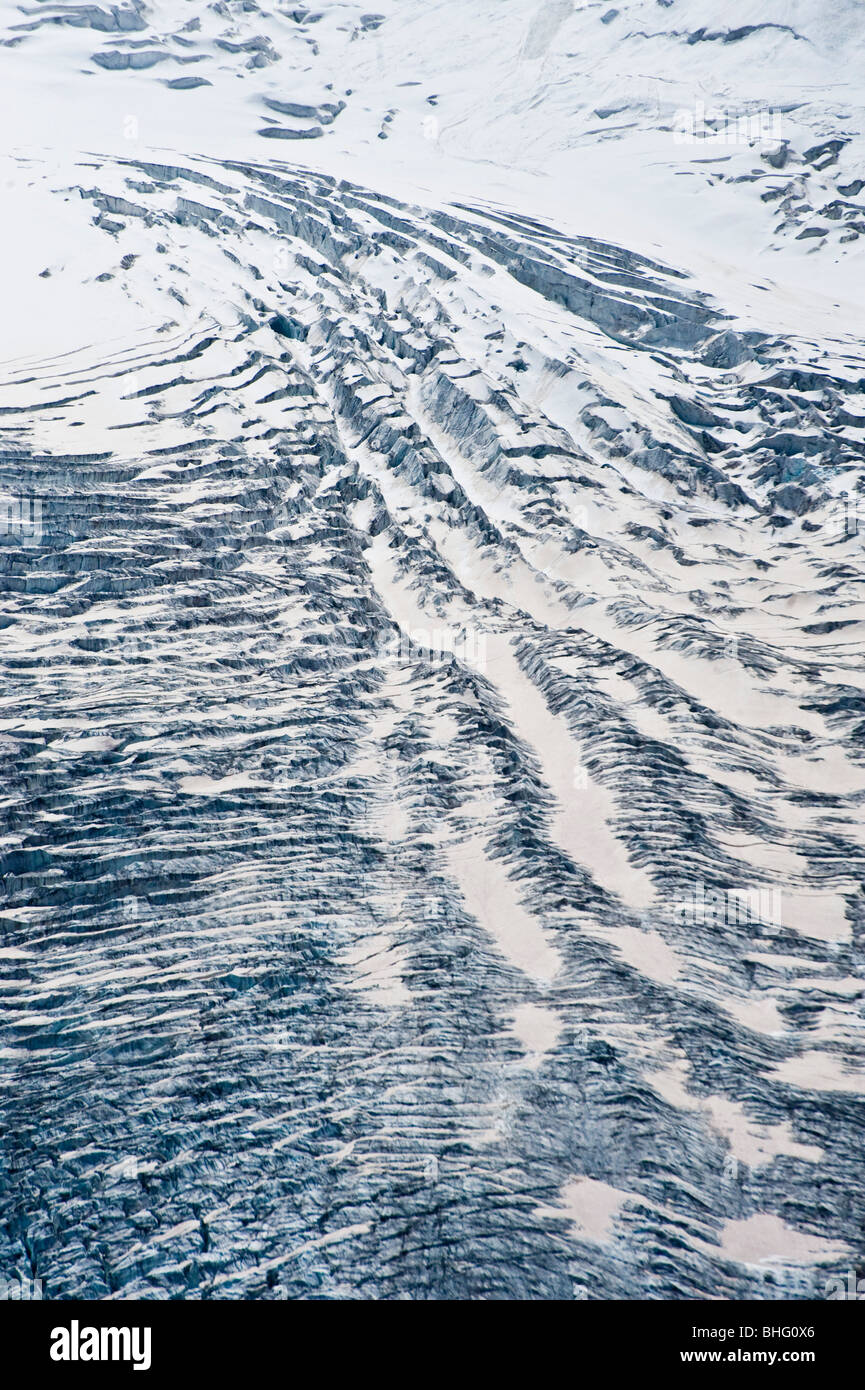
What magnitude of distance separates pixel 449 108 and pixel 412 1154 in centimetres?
13384

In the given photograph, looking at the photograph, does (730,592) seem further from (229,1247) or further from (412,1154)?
(229,1247)

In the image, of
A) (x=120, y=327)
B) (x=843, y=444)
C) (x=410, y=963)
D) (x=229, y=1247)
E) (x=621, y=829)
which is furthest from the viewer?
(x=120, y=327)

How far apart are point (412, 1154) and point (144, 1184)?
6979 millimetres

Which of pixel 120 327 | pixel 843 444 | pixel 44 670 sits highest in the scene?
pixel 120 327

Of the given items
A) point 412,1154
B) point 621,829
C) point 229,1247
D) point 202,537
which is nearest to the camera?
point 229,1247

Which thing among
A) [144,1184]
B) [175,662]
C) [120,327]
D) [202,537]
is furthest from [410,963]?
[120,327]

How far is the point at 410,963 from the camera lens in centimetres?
3394

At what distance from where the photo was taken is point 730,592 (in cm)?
5897

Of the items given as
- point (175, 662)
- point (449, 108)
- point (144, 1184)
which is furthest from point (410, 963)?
point (449, 108)

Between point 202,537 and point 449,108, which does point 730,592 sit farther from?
point 449,108

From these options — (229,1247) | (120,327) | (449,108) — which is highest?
(449,108)

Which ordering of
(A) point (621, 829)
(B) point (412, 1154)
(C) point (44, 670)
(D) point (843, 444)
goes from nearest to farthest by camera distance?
1. (B) point (412, 1154)
2. (A) point (621, 829)
3. (C) point (44, 670)
4. (D) point (843, 444)

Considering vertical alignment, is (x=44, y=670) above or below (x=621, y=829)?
above

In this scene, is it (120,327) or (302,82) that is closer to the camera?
(120,327)
